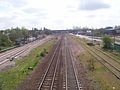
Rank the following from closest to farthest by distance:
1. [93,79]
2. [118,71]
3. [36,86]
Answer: [36,86]
[93,79]
[118,71]

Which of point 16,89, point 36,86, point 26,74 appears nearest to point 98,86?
point 36,86

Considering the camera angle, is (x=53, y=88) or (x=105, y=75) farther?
(x=105, y=75)

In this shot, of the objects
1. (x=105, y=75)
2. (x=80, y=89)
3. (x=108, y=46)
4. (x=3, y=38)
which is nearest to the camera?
(x=80, y=89)

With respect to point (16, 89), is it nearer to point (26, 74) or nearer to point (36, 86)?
point (36, 86)

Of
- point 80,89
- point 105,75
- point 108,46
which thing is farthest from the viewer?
point 108,46

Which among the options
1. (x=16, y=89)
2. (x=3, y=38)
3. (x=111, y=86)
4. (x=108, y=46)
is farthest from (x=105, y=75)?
(x=3, y=38)

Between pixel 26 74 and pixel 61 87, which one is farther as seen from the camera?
pixel 26 74

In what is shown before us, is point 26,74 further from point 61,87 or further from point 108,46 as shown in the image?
point 108,46

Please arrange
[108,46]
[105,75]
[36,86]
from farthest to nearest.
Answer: [108,46]
[105,75]
[36,86]
